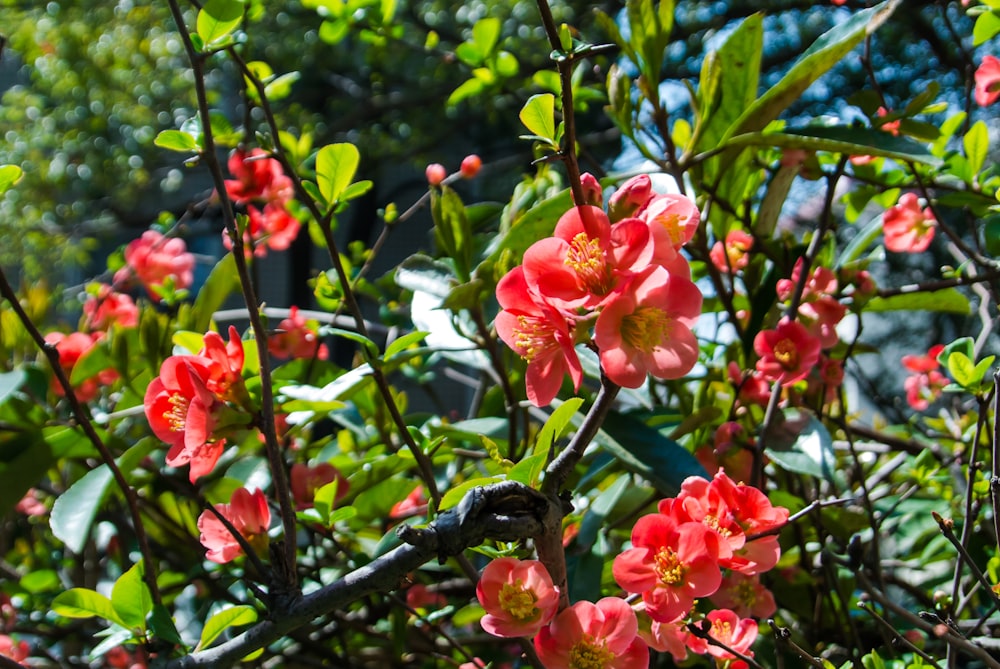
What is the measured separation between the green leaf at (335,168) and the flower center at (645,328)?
32 centimetres

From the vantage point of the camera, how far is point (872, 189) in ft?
3.73

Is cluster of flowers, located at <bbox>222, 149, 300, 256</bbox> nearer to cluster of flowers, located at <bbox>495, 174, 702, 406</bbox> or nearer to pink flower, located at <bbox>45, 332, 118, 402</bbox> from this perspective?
pink flower, located at <bbox>45, 332, 118, 402</bbox>

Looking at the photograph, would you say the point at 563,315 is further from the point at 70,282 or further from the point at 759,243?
the point at 70,282

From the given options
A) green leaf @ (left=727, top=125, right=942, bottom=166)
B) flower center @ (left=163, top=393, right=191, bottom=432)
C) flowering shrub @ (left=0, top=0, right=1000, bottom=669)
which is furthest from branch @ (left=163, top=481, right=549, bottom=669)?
green leaf @ (left=727, top=125, right=942, bottom=166)

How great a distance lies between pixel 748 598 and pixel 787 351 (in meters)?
0.23

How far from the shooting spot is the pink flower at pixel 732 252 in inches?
40.6

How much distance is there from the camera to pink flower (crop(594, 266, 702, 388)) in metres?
0.53

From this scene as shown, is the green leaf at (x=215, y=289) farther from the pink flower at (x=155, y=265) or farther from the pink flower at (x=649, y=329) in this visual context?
the pink flower at (x=649, y=329)

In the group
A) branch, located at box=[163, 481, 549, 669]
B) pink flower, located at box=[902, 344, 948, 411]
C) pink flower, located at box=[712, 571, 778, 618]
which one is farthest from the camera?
pink flower, located at box=[902, 344, 948, 411]

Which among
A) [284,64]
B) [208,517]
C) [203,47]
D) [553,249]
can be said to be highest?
[284,64]

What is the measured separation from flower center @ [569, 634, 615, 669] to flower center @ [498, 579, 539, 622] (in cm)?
4

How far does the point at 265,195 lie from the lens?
4.54 feet

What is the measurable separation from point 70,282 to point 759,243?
7.68 m

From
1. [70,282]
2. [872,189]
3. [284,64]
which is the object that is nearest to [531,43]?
[284,64]
